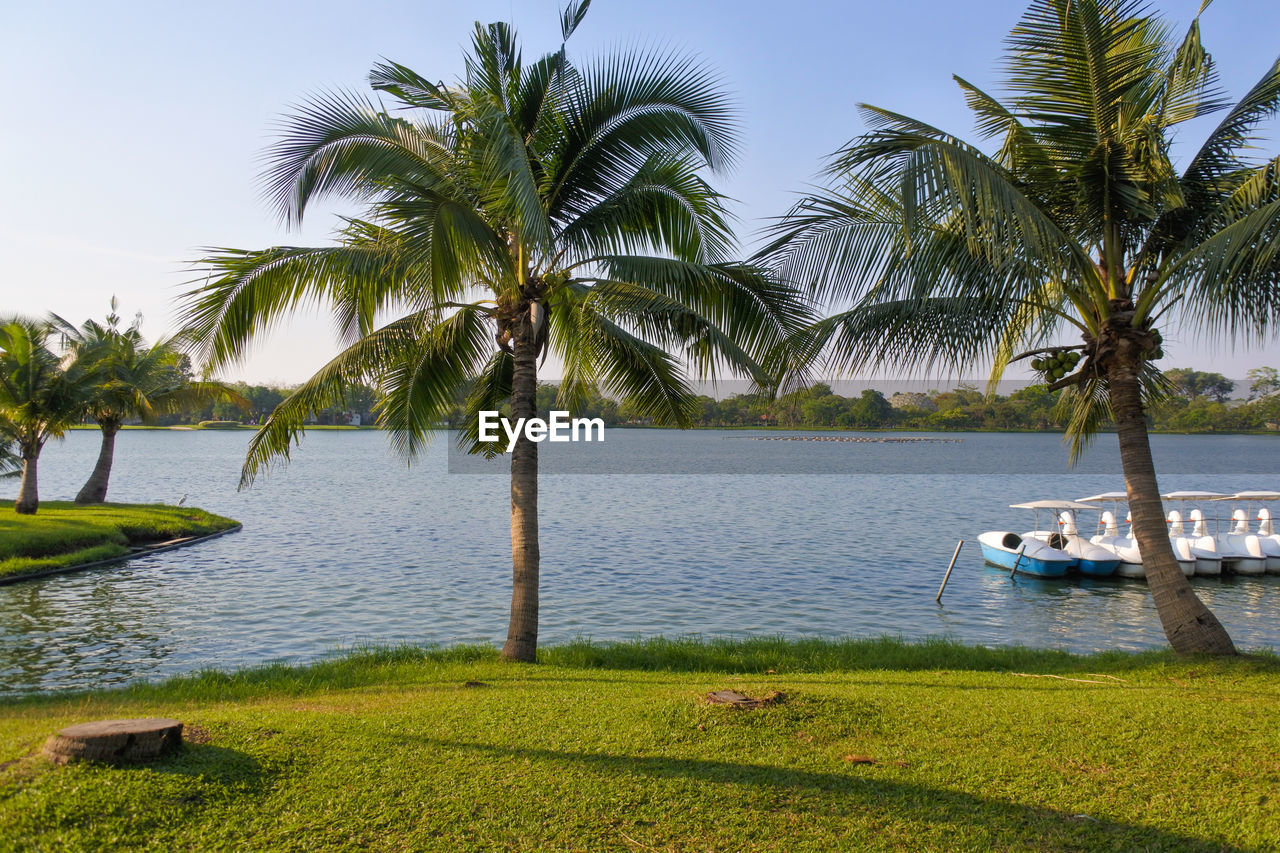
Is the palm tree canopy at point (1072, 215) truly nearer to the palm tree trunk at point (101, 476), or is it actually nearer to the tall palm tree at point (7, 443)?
the tall palm tree at point (7, 443)

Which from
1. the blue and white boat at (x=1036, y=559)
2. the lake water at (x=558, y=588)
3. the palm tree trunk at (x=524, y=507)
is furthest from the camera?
the blue and white boat at (x=1036, y=559)

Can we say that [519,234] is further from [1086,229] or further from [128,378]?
[128,378]

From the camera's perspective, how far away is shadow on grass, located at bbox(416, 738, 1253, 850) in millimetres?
5078

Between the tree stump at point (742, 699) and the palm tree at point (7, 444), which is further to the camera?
the palm tree at point (7, 444)

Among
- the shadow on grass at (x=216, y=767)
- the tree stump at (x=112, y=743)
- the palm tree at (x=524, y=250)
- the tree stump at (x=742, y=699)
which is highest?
the palm tree at (x=524, y=250)

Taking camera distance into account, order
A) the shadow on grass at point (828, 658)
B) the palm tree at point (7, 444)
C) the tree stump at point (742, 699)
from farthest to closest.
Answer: the palm tree at point (7, 444), the shadow on grass at point (828, 658), the tree stump at point (742, 699)

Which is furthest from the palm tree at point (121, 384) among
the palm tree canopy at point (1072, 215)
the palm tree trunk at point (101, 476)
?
the palm tree canopy at point (1072, 215)

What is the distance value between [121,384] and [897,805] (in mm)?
31078

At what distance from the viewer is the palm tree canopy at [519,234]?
34.6 feet

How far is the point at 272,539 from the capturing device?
31.6m

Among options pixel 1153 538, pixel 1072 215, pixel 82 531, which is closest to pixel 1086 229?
pixel 1072 215

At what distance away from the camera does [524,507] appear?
11.7 m

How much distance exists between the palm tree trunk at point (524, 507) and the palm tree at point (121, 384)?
19914 mm

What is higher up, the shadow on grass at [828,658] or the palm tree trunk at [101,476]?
the palm tree trunk at [101,476]
